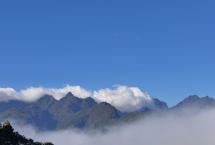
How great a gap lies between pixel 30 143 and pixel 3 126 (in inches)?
266

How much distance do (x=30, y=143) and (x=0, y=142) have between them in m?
7.95

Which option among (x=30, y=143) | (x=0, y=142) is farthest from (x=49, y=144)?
(x=0, y=142)

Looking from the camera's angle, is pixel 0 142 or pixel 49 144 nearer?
pixel 0 142

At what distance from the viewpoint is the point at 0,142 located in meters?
101

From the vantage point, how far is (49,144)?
113688 mm

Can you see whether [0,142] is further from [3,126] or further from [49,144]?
[49,144]

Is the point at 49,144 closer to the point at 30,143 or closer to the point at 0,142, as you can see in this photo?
Answer: the point at 30,143

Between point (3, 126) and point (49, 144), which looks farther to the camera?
point (49, 144)

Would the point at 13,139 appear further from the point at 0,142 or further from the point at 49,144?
the point at 49,144

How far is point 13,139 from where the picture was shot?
104 meters

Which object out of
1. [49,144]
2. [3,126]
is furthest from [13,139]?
[49,144]

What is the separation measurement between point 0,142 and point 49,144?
47.9 feet

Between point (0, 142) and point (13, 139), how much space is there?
3627mm

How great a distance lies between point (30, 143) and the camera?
107812mm
